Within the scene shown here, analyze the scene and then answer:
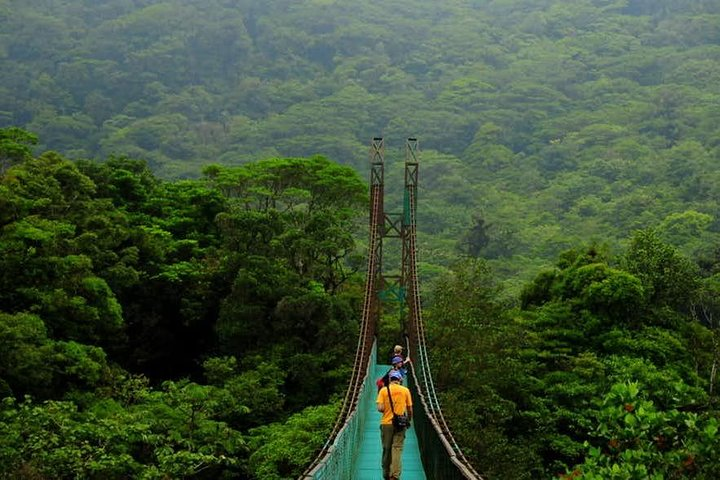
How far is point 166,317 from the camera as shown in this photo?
18.3m

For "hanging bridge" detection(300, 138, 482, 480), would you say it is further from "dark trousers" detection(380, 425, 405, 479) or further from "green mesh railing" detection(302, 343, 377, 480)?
"dark trousers" detection(380, 425, 405, 479)

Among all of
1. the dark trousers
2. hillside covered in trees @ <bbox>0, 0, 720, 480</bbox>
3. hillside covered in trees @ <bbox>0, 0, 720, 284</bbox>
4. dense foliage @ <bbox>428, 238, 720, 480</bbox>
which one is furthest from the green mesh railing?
hillside covered in trees @ <bbox>0, 0, 720, 284</bbox>

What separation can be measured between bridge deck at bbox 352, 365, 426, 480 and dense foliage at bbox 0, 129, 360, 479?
1.46 meters

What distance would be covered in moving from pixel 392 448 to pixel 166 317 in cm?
1330

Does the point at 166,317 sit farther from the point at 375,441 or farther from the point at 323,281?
the point at 375,441

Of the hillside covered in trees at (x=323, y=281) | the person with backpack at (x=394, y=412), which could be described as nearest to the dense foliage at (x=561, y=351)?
the hillside covered in trees at (x=323, y=281)

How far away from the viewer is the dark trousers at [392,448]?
224 inches

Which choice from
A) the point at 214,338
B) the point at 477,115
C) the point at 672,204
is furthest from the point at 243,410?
the point at 477,115

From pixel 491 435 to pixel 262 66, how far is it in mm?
61784

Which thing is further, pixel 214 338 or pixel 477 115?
pixel 477 115

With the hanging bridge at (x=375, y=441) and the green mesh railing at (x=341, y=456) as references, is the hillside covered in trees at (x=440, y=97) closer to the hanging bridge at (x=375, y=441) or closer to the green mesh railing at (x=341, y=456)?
the hanging bridge at (x=375, y=441)

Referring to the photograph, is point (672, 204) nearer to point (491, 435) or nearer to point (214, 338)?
point (214, 338)

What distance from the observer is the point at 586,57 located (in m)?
70.1

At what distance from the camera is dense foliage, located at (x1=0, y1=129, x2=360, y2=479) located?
1055cm
